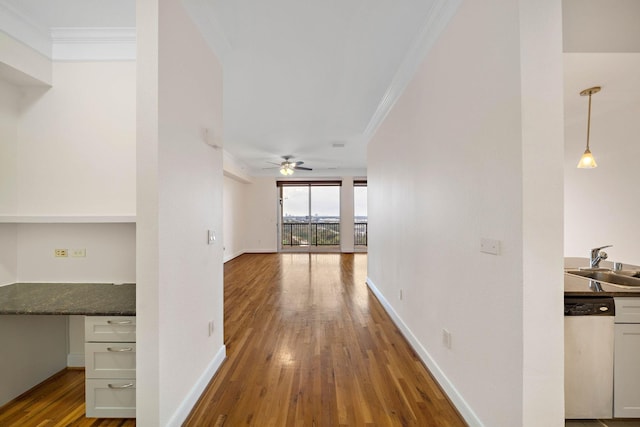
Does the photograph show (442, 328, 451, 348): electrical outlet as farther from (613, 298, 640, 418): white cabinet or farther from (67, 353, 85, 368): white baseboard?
(67, 353, 85, 368): white baseboard

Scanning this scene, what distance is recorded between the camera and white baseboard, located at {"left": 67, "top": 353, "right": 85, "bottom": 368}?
2260 mm

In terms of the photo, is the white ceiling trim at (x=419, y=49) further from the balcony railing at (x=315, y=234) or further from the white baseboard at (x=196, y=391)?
the balcony railing at (x=315, y=234)

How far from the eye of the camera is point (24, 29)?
74.5 inches

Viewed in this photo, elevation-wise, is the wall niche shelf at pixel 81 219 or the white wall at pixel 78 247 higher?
the wall niche shelf at pixel 81 219

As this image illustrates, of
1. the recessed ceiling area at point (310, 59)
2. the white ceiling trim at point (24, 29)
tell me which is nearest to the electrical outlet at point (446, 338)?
the recessed ceiling area at point (310, 59)

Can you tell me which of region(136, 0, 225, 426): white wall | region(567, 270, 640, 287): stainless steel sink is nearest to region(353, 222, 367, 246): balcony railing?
region(567, 270, 640, 287): stainless steel sink

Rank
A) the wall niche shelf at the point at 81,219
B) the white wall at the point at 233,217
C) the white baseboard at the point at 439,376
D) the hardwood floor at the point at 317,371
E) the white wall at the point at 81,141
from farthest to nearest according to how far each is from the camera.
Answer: the white wall at the point at 233,217, the white wall at the point at 81,141, the wall niche shelf at the point at 81,219, the hardwood floor at the point at 317,371, the white baseboard at the point at 439,376

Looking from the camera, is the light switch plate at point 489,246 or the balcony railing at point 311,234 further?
the balcony railing at point 311,234

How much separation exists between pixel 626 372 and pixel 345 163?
6.81 metres

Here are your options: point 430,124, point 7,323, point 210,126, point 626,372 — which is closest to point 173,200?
point 210,126

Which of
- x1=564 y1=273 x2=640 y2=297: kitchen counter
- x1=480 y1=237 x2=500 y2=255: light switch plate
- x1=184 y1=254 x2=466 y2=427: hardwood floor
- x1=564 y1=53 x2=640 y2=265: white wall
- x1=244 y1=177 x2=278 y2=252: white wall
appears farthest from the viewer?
x1=244 y1=177 x2=278 y2=252: white wall

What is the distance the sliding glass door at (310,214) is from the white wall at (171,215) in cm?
716

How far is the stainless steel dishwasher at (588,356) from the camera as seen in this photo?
1.54 m

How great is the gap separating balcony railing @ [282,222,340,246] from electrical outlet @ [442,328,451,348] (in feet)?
23.8
